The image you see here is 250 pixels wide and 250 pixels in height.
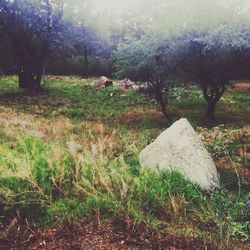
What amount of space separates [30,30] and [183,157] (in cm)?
3328

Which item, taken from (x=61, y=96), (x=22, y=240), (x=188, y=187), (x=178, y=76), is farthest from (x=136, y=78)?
(x=22, y=240)

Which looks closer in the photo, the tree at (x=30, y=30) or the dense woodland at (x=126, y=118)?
the dense woodland at (x=126, y=118)

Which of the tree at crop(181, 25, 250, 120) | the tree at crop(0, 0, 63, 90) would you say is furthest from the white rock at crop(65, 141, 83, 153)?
the tree at crop(0, 0, 63, 90)

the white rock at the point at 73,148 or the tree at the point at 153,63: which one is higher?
the tree at the point at 153,63

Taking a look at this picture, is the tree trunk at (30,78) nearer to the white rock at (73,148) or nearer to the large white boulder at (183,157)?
the white rock at (73,148)

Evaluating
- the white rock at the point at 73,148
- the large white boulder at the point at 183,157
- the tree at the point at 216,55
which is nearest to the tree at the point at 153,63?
the tree at the point at 216,55

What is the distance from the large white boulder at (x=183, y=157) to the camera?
7464mm

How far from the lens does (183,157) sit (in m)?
7.94

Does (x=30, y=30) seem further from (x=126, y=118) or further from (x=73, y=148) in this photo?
(x=73, y=148)

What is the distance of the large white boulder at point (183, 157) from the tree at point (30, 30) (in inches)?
1233

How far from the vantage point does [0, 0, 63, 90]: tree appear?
3772 centimetres

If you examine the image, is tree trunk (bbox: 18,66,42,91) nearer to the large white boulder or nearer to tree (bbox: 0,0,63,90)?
tree (bbox: 0,0,63,90)

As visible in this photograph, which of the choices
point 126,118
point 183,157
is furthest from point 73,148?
point 126,118

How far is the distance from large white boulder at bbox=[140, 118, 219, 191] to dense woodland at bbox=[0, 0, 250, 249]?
0.39 metres
